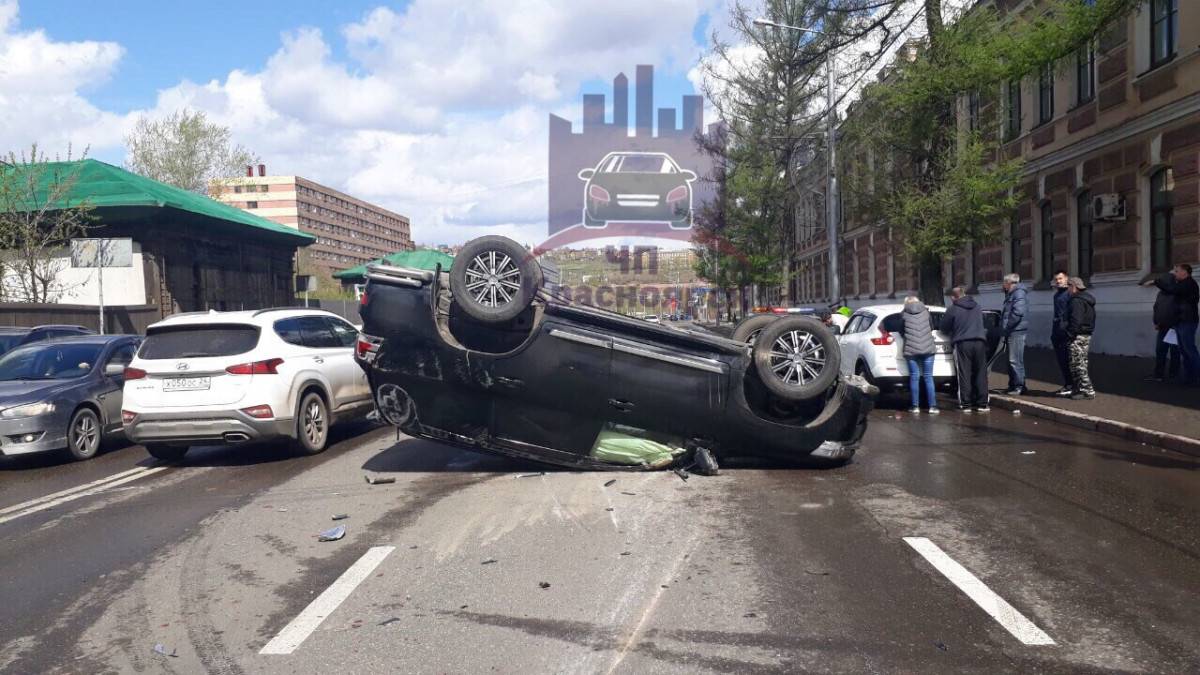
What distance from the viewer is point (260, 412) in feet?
30.1

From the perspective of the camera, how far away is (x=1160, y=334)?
1407cm

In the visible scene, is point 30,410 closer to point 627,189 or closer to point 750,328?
point 750,328

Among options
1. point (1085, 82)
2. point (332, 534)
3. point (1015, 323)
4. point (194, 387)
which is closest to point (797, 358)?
point (332, 534)

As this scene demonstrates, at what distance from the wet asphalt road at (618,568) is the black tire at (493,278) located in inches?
60.7

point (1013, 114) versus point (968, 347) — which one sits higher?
point (1013, 114)

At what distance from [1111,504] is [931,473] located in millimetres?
1650

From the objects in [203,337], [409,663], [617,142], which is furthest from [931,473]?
[617,142]

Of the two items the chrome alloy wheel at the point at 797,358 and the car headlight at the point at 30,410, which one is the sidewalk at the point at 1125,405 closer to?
the chrome alloy wheel at the point at 797,358

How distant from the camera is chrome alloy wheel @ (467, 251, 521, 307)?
764 centimetres

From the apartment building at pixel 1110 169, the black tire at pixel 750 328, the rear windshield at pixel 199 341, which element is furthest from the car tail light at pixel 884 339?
the rear windshield at pixel 199 341

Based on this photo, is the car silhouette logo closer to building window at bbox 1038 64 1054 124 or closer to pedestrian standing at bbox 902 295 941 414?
building window at bbox 1038 64 1054 124

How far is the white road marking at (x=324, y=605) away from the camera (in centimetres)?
427

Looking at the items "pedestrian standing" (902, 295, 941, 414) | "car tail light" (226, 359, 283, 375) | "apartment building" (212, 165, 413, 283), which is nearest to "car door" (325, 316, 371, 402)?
"car tail light" (226, 359, 283, 375)

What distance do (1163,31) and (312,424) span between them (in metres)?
17.9
